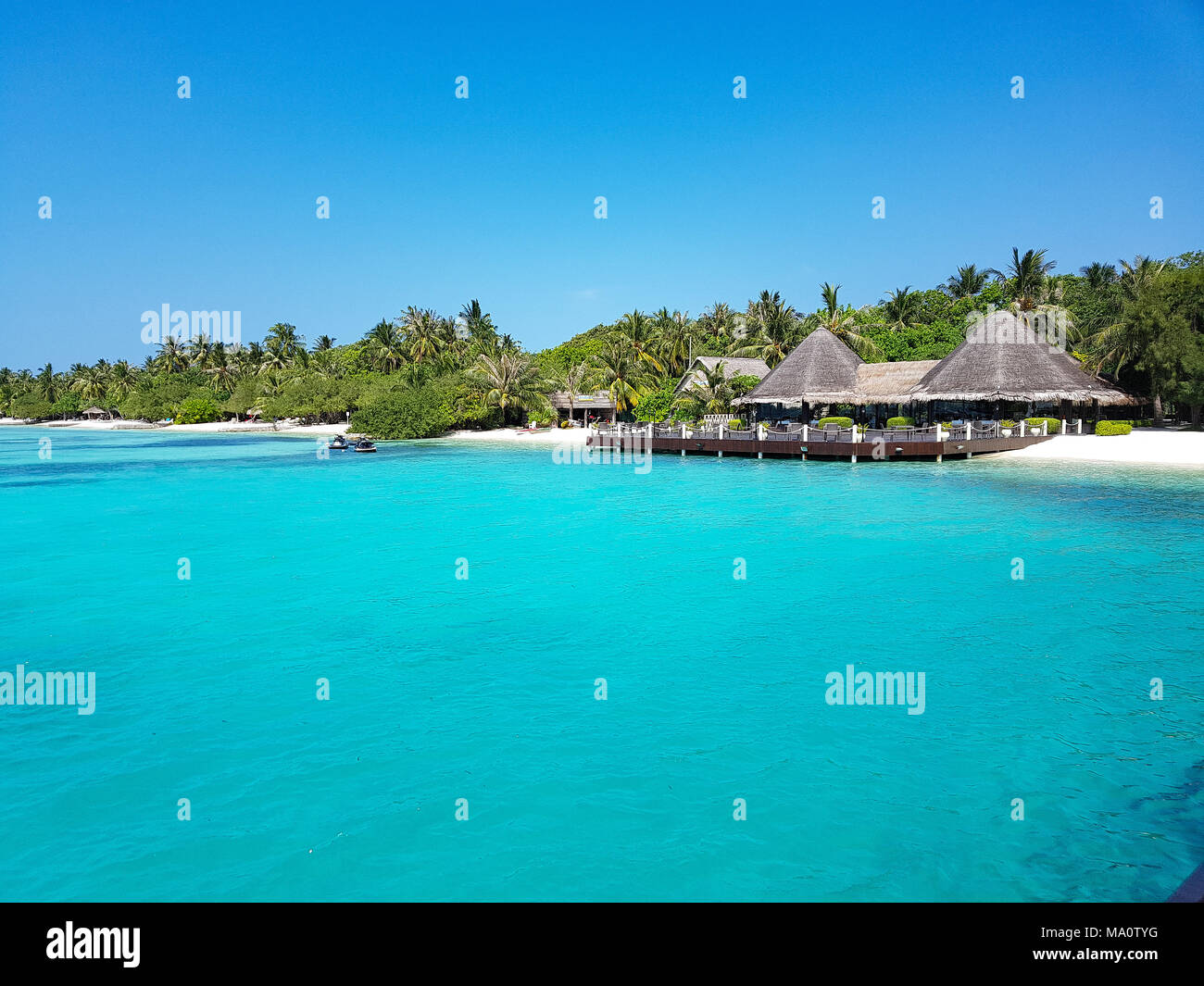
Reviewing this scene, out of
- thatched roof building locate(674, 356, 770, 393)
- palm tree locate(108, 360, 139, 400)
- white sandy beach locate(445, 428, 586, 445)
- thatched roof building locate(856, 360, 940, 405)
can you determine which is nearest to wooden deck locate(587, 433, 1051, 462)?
thatched roof building locate(856, 360, 940, 405)

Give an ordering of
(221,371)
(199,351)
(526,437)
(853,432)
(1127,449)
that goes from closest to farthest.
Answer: (1127,449), (853,432), (526,437), (221,371), (199,351)

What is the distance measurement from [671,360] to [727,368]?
31.8 ft

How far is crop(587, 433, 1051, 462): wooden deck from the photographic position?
34750 mm

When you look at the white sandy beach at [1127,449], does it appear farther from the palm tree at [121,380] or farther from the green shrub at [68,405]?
the green shrub at [68,405]

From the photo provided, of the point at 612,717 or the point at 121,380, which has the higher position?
the point at 121,380

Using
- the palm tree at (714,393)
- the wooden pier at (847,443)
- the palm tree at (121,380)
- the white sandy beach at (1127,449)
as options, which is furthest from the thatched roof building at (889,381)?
the palm tree at (121,380)

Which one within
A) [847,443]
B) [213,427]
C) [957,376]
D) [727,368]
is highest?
[727,368]

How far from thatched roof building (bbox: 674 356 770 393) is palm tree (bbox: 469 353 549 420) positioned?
1434 cm

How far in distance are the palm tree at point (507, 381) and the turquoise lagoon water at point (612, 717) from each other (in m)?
42.2

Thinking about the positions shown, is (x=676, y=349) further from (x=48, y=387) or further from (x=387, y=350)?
(x=48, y=387)

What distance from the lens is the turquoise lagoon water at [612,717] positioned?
594 centimetres

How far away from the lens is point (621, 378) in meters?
56.8

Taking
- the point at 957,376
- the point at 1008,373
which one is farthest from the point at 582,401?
the point at 1008,373
